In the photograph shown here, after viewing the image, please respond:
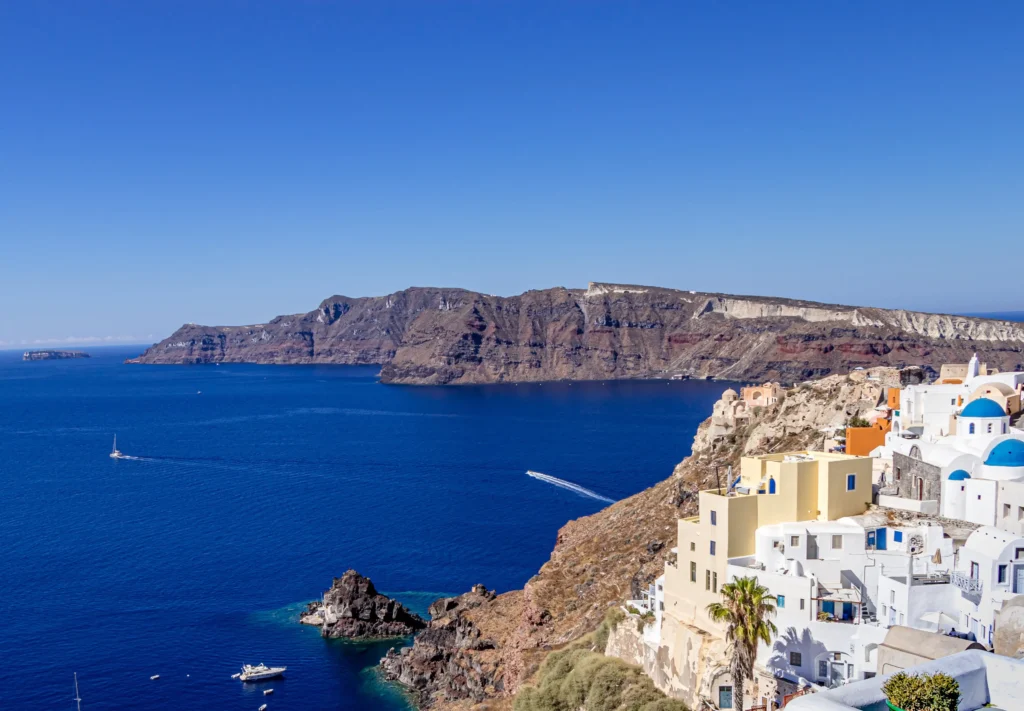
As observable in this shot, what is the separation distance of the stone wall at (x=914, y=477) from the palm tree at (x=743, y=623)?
1247 cm

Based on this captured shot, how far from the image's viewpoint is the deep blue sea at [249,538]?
6241 centimetres

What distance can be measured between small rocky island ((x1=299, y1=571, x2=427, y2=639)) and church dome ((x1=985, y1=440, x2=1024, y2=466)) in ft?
159

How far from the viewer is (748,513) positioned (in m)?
34.5

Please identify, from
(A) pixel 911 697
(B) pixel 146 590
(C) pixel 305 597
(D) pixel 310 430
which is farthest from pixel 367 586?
(D) pixel 310 430

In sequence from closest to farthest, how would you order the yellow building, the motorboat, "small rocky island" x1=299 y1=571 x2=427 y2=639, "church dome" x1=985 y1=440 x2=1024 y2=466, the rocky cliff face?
the yellow building < "church dome" x1=985 y1=440 x2=1024 y2=466 < the rocky cliff face < the motorboat < "small rocky island" x1=299 y1=571 x2=427 y2=639

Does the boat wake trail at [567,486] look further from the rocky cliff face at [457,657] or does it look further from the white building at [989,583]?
the white building at [989,583]

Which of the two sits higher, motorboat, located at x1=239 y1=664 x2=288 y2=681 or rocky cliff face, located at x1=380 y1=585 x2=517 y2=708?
rocky cliff face, located at x1=380 y1=585 x2=517 y2=708

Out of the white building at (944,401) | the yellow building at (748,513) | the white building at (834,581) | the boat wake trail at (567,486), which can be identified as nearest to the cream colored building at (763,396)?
the white building at (944,401)

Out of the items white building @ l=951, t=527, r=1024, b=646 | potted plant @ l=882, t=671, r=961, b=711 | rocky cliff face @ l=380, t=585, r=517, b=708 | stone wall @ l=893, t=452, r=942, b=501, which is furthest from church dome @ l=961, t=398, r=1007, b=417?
Answer: potted plant @ l=882, t=671, r=961, b=711

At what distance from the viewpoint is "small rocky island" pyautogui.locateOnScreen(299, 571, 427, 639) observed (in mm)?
69438

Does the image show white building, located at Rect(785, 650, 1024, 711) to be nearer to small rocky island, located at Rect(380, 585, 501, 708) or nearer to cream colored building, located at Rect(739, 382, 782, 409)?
small rocky island, located at Rect(380, 585, 501, 708)

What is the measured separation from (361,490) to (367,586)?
53217 mm

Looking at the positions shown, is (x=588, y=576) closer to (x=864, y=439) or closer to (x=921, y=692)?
(x=864, y=439)

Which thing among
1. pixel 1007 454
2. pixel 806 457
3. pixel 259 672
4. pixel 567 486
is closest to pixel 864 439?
pixel 806 457
